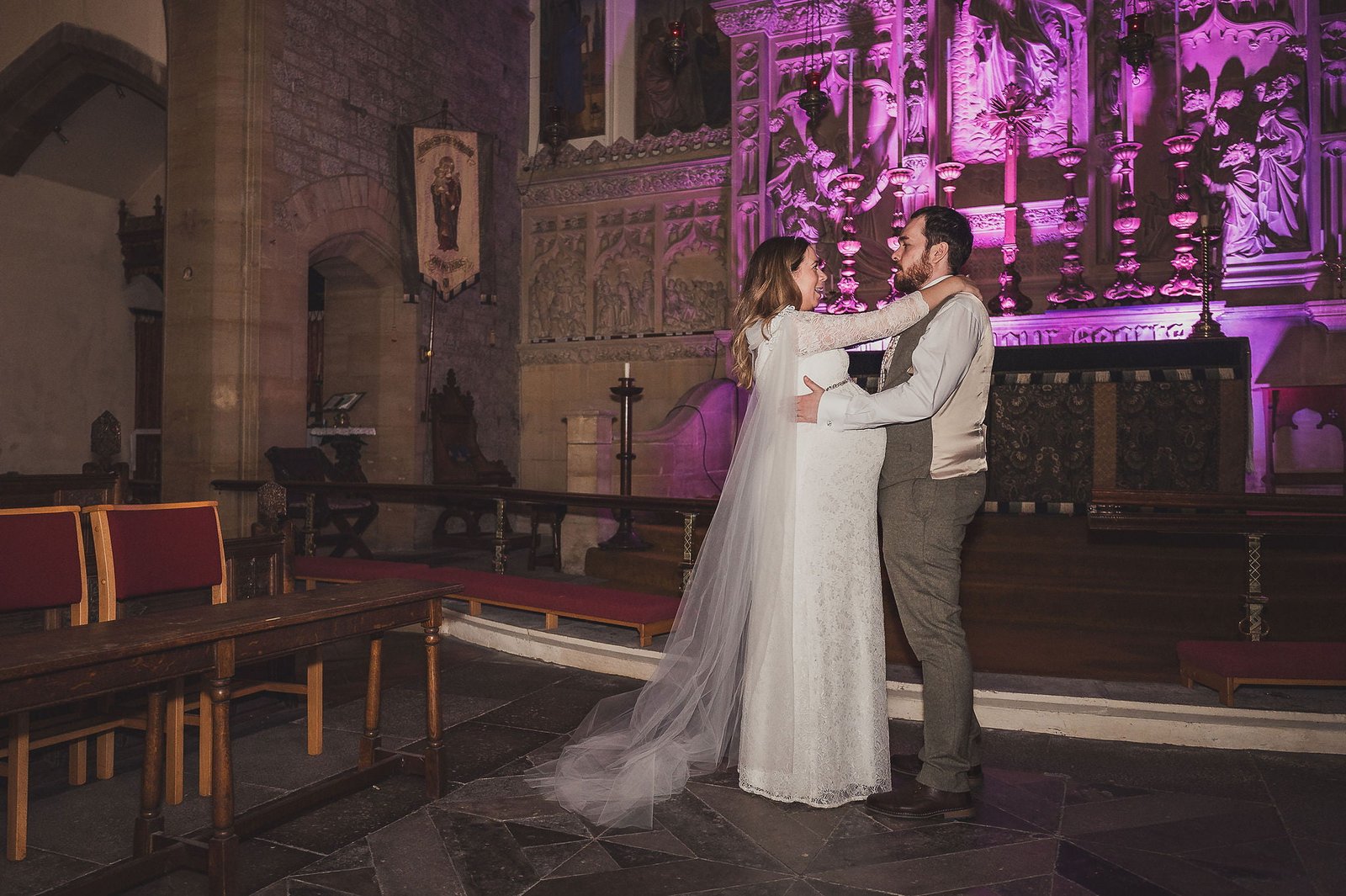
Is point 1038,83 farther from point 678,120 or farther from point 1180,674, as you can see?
point 1180,674

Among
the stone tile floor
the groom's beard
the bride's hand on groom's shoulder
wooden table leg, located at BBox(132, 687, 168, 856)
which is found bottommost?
the stone tile floor

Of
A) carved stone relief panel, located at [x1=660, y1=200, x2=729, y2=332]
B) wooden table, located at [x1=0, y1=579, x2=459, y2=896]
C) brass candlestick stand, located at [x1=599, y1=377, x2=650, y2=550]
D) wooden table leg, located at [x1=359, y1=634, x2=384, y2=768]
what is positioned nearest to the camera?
wooden table, located at [x1=0, y1=579, x2=459, y2=896]

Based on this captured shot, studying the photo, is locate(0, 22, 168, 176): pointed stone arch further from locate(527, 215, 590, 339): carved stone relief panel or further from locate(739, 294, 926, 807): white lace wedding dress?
locate(739, 294, 926, 807): white lace wedding dress

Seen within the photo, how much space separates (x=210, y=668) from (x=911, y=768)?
2248 millimetres

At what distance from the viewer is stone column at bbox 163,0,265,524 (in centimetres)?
826

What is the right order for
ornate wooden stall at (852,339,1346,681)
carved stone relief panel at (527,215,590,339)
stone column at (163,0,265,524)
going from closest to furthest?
ornate wooden stall at (852,339,1346,681) < stone column at (163,0,265,524) < carved stone relief panel at (527,215,590,339)

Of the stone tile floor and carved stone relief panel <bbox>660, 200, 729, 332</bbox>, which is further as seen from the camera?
carved stone relief panel <bbox>660, 200, 729, 332</bbox>

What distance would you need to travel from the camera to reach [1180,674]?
4.12 meters

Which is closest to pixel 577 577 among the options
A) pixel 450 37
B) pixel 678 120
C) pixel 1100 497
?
pixel 1100 497

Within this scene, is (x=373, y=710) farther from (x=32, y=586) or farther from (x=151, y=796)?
(x=32, y=586)

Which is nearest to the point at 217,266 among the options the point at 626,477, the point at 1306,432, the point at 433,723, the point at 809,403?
the point at 626,477

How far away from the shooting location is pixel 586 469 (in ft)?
23.4

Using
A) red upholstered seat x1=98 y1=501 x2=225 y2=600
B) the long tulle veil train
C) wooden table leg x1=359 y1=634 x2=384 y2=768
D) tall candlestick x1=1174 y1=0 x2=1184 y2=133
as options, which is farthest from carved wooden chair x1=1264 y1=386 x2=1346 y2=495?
red upholstered seat x1=98 y1=501 x2=225 y2=600

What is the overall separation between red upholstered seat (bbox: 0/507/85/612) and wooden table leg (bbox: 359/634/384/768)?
94 centimetres
